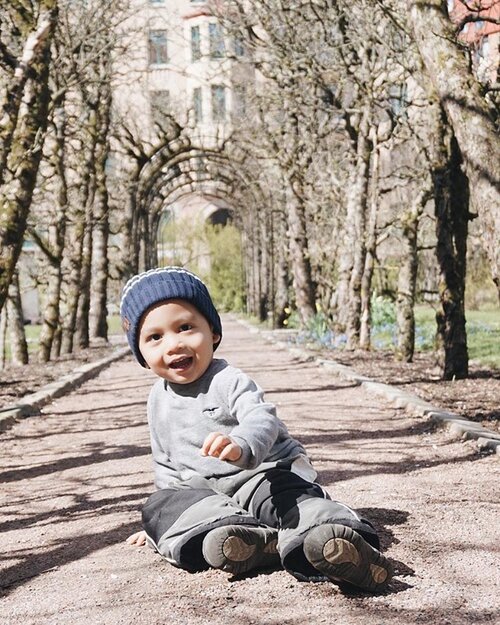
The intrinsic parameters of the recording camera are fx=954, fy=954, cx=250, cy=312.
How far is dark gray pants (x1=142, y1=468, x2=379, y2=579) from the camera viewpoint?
3.58 metres

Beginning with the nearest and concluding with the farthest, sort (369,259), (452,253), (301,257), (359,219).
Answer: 1. (452,253)
2. (359,219)
3. (369,259)
4. (301,257)

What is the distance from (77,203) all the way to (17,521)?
1587 cm

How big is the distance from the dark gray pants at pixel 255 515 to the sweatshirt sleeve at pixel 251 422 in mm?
239

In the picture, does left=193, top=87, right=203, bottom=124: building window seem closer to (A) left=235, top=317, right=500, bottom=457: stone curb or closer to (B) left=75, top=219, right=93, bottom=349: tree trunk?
(B) left=75, top=219, right=93, bottom=349: tree trunk

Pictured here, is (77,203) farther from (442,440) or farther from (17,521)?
(17,521)

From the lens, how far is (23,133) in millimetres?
9828

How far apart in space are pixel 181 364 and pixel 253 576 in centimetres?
94

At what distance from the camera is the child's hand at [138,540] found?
14.6 feet

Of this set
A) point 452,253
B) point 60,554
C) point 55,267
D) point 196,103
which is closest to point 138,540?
point 60,554

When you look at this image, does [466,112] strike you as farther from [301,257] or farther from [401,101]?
[301,257]

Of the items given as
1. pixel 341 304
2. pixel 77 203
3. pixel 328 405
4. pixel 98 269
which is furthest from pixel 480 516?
pixel 98 269

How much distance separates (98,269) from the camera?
2495cm

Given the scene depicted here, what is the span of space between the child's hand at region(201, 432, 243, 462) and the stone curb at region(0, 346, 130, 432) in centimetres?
639

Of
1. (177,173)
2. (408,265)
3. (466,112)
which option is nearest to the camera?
(466,112)
